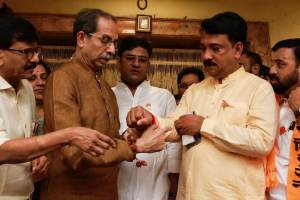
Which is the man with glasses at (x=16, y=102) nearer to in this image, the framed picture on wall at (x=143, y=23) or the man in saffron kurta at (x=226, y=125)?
the man in saffron kurta at (x=226, y=125)

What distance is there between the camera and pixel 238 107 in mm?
2256

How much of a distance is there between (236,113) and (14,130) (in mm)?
1049

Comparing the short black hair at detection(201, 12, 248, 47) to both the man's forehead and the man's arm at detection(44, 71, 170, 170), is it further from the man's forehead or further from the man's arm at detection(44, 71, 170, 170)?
the man's arm at detection(44, 71, 170, 170)

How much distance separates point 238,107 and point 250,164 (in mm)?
282

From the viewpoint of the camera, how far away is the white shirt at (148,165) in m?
2.84

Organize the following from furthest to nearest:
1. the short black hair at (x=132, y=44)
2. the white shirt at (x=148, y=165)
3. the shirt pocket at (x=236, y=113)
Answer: the short black hair at (x=132, y=44) < the white shirt at (x=148, y=165) < the shirt pocket at (x=236, y=113)

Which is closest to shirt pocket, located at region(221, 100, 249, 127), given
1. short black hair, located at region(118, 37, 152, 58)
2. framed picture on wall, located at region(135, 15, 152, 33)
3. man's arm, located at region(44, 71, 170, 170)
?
man's arm, located at region(44, 71, 170, 170)

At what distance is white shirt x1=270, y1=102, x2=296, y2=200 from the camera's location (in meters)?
2.35

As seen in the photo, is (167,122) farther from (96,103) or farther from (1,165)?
(1,165)

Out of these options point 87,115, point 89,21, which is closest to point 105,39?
point 89,21

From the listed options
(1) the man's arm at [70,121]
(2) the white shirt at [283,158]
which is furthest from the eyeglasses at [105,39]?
(2) the white shirt at [283,158]

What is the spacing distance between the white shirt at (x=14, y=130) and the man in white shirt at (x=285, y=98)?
4.03 feet

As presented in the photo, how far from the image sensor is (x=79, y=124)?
6.63 ft

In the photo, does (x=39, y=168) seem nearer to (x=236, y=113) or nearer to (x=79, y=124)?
(x=79, y=124)
